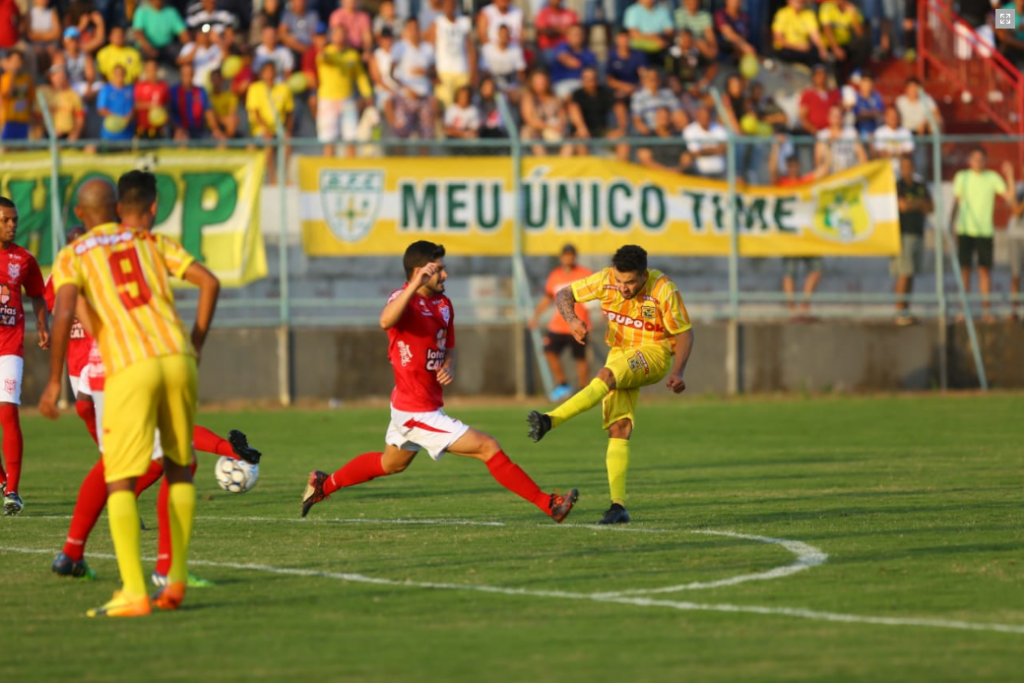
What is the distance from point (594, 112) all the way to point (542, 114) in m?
0.81

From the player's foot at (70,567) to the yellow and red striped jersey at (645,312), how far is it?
3978mm

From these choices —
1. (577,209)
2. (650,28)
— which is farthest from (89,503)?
(650,28)

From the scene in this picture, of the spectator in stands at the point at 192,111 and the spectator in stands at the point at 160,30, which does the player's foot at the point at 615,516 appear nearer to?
the spectator in stands at the point at 192,111

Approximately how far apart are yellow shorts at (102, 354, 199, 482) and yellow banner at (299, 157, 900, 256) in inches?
569

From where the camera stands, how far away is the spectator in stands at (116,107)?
72.7ft

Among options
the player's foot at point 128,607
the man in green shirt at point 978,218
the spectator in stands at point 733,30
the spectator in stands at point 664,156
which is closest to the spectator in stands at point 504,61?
the spectator in stands at point 664,156

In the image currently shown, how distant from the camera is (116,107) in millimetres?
22266

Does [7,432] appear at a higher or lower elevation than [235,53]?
lower

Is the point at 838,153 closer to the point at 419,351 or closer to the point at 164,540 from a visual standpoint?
the point at 419,351

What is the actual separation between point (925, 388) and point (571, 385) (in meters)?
5.15

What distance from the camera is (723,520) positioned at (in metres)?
10.7

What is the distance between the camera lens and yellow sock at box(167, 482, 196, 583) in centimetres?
736

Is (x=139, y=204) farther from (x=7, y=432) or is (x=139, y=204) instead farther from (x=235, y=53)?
(x=235, y=53)

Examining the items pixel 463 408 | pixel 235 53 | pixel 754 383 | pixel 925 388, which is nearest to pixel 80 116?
pixel 235 53
